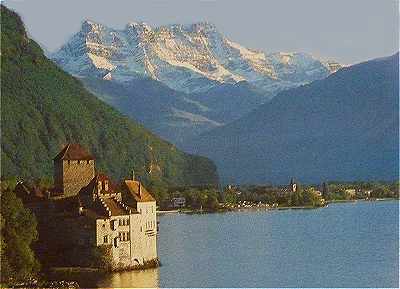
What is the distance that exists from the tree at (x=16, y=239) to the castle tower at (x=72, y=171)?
6782mm

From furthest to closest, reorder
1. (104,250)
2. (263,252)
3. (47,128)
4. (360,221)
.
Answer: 1. (47,128)
2. (360,221)
3. (263,252)
4. (104,250)

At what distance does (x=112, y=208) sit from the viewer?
167 feet

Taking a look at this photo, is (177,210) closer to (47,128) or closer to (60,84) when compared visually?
(47,128)

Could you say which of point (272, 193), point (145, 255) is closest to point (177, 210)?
point (272, 193)

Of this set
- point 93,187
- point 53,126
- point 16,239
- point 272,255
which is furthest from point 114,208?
point 53,126

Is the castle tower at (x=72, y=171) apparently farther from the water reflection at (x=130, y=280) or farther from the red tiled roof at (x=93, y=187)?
the water reflection at (x=130, y=280)

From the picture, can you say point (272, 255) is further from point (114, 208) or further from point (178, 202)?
point (178, 202)

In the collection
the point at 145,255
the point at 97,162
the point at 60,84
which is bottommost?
the point at 145,255

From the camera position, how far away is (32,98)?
6083 inches

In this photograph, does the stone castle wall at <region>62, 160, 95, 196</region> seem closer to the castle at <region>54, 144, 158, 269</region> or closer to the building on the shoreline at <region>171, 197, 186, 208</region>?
the castle at <region>54, 144, 158, 269</region>

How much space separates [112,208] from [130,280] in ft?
13.5

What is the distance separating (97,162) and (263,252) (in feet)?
302

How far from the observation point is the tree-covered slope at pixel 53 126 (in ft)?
450

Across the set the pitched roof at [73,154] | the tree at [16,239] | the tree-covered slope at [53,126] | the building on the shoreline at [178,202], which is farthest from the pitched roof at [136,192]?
the building on the shoreline at [178,202]
